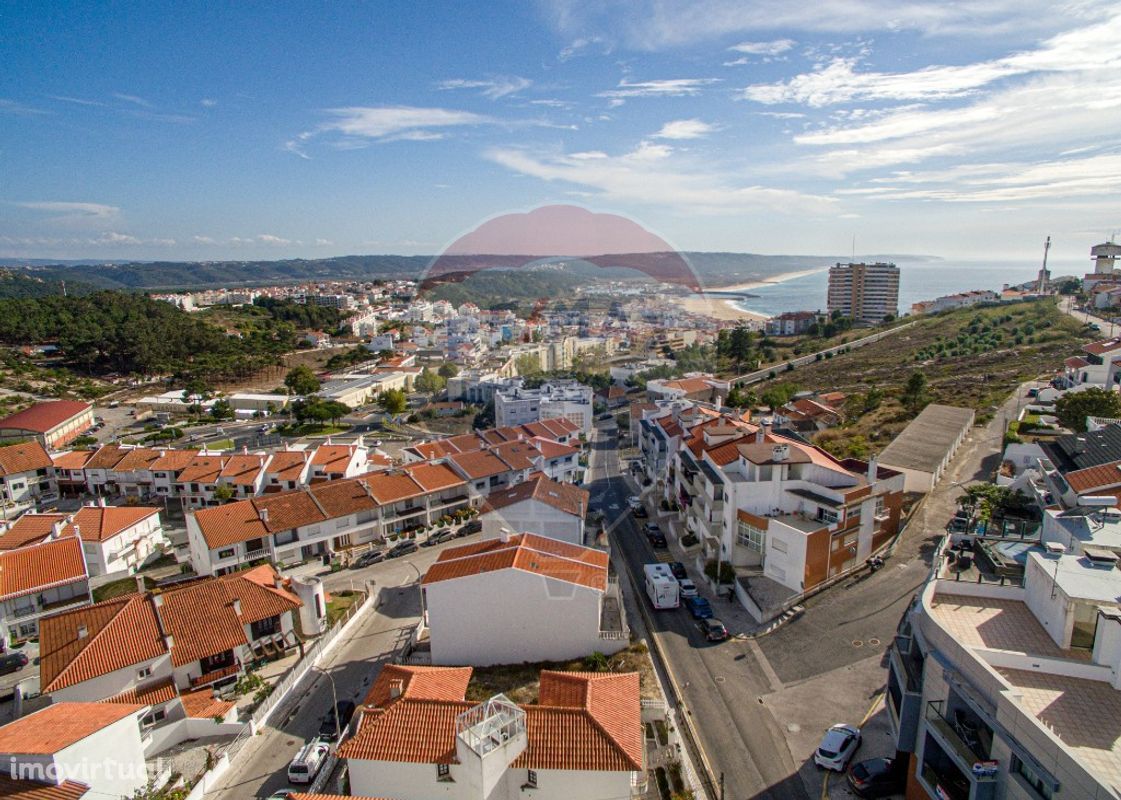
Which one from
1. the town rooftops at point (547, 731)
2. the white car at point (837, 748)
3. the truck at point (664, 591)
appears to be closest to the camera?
the town rooftops at point (547, 731)

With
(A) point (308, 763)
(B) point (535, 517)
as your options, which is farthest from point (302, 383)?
(A) point (308, 763)

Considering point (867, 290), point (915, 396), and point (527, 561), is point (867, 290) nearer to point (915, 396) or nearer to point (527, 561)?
point (915, 396)

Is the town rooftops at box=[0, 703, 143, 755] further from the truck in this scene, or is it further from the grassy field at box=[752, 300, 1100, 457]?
the grassy field at box=[752, 300, 1100, 457]

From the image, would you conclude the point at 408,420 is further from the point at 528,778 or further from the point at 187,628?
the point at 528,778

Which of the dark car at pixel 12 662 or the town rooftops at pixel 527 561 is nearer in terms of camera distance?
the town rooftops at pixel 527 561

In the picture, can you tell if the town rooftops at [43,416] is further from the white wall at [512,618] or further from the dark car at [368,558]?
the white wall at [512,618]

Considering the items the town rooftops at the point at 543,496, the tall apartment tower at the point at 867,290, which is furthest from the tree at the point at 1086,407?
the tall apartment tower at the point at 867,290

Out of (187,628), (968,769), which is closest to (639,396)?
(187,628)
